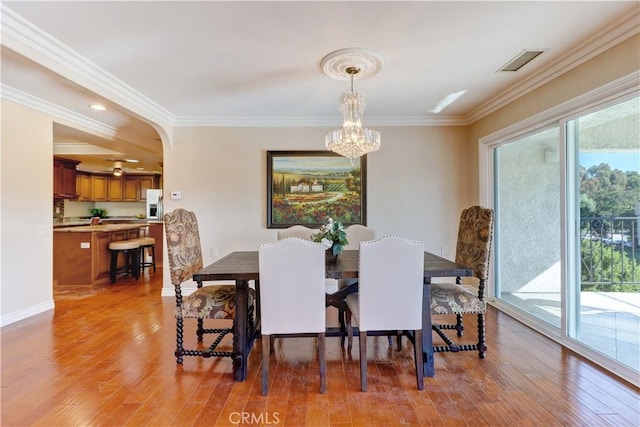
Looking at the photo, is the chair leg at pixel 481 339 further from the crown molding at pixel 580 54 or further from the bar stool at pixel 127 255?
the bar stool at pixel 127 255

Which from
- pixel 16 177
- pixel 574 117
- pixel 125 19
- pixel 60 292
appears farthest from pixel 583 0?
pixel 60 292

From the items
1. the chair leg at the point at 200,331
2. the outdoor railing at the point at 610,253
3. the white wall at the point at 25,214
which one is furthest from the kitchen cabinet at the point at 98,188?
the outdoor railing at the point at 610,253

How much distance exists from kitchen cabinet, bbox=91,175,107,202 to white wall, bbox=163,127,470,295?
4.84 metres

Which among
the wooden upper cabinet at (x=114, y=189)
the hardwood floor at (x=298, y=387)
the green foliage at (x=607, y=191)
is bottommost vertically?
the hardwood floor at (x=298, y=387)

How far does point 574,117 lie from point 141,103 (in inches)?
170

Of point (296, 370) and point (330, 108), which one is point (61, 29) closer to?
point (330, 108)

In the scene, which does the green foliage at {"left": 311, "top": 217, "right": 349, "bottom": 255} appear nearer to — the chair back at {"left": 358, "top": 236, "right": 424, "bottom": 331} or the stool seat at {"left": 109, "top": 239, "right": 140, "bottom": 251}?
the chair back at {"left": 358, "top": 236, "right": 424, "bottom": 331}

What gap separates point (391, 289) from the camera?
2012 mm

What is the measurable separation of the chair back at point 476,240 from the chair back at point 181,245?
2.40 metres

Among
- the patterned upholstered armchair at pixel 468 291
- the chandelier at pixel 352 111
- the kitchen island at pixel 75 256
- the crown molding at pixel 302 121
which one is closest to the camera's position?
the patterned upholstered armchair at pixel 468 291

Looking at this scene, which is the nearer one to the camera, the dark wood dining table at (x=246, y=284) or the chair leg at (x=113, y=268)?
the dark wood dining table at (x=246, y=284)

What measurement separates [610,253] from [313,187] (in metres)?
3.09

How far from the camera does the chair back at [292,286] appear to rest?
6.34 ft

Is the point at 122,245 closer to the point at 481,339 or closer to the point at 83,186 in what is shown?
the point at 83,186
